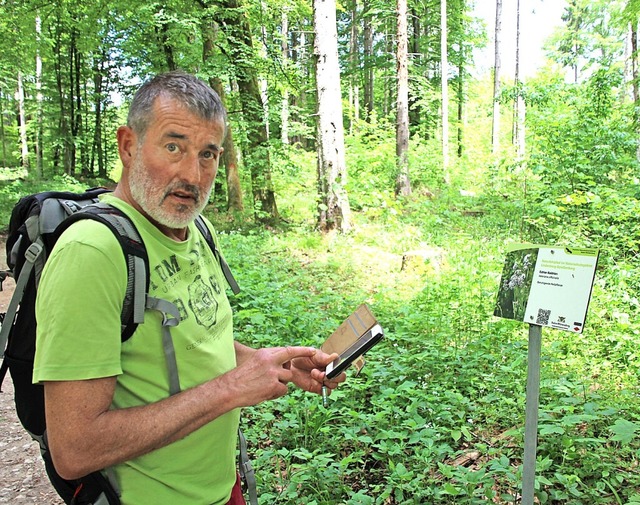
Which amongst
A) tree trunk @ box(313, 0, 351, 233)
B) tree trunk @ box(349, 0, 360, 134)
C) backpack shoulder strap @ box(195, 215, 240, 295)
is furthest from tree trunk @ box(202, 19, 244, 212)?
tree trunk @ box(349, 0, 360, 134)

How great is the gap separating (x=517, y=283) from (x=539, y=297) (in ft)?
0.41

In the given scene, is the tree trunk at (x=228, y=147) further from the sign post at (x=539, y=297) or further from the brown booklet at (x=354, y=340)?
the brown booklet at (x=354, y=340)

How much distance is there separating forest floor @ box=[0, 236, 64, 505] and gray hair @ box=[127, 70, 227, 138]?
3280 mm

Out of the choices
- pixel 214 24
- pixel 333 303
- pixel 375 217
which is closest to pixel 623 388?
pixel 333 303

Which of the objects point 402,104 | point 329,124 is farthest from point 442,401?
point 402,104

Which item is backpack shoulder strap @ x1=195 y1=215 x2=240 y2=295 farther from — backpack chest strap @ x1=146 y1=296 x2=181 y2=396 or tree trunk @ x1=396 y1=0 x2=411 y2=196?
tree trunk @ x1=396 y1=0 x2=411 y2=196

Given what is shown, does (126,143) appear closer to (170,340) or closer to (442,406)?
(170,340)

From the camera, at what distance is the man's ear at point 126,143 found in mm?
1506

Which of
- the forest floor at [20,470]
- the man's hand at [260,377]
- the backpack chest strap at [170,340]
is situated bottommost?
the forest floor at [20,470]

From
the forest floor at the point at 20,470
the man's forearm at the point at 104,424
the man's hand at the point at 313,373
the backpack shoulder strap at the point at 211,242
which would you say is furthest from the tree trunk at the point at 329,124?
the man's forearm at the point at 104,424

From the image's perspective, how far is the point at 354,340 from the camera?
167 centimetres

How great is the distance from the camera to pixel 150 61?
16.1 m

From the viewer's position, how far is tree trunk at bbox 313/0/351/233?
9.09 meters

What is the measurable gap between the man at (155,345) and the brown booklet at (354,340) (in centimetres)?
8
